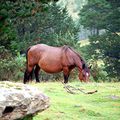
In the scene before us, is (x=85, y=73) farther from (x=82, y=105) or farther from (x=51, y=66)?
(x=82, y=105)

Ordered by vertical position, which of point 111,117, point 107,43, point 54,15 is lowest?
point 111,117

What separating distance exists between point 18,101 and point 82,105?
4750mm

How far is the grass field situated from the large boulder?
4.78 feet

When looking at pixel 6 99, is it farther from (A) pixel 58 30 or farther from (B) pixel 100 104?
(A) pixel 58 30

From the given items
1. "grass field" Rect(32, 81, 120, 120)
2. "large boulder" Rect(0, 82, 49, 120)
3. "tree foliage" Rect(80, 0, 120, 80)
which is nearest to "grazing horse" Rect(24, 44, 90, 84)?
"grass field" Rect(32, 81, 120, 120)

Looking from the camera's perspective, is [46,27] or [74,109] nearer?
[74,109]

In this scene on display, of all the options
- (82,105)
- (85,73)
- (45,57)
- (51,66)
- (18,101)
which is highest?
(45,57)

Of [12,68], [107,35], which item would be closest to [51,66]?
[12,68]

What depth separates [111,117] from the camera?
10.8 metres

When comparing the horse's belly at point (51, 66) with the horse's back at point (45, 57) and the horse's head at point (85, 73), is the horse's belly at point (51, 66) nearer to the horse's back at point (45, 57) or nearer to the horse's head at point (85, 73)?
the horse's back at point (45, 57)

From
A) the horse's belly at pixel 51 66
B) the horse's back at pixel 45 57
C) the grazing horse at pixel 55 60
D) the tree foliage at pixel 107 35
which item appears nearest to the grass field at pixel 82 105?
the grazing horse at pixel 55 60

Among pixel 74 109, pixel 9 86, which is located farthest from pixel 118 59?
pixel 9 86

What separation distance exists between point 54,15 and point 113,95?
106 ft

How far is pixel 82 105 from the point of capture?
463 inches
